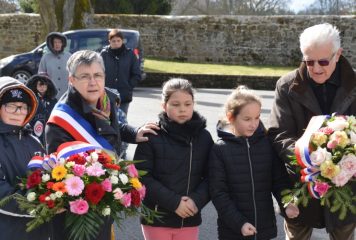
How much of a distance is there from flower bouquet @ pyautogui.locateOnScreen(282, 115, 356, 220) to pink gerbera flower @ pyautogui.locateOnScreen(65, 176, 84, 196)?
4.27 feet

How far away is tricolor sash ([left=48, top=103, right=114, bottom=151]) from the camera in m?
3.20

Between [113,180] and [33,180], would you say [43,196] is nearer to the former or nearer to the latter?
[33,180]

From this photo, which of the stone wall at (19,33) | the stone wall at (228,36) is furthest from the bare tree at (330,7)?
the stone wall at (19,33)

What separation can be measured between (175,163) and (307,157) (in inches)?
35.5

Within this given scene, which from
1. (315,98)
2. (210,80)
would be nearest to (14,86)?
(315,98)

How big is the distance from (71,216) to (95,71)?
35.5 inches

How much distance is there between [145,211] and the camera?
10.9 ft

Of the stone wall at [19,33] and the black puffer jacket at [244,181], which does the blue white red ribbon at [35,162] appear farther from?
the stone wall at [19,33]

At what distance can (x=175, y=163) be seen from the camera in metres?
3.63

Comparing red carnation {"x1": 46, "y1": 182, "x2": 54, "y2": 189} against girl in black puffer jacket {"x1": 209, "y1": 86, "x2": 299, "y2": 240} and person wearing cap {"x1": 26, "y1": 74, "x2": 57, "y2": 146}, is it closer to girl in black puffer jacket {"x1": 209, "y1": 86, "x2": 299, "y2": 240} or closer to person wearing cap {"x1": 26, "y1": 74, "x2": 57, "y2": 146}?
girl in black puffer jacket {"x1": 209, "y1": 86, "x2": 299, "y2": 240}

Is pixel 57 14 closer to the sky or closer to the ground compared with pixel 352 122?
closer to the ground

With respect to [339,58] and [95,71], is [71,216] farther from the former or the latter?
[339,58]

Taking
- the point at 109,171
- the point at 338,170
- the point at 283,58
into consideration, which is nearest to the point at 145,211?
the point at 109,171

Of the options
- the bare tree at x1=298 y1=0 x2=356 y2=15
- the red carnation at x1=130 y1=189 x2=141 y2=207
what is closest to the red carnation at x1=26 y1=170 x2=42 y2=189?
the red carnation at x1=130 y1=189 x2=141 y2=207
